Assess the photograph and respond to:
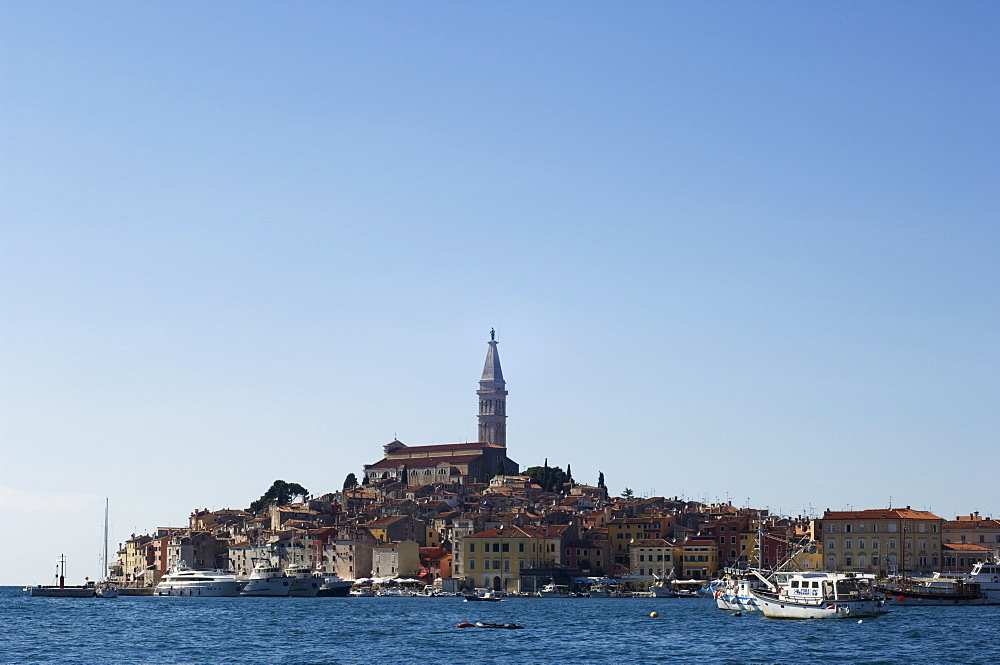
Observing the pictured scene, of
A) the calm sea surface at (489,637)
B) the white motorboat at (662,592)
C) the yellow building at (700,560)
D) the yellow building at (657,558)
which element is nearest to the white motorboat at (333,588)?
the yellow building at (657,558)

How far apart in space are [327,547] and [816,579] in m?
76.4

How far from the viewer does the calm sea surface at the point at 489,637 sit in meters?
52.5

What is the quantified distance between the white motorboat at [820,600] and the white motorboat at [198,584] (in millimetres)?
61435

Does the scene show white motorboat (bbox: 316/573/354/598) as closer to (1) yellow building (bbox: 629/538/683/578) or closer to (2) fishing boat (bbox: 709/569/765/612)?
(1) yellow building (bbox: 629/538/683/578)

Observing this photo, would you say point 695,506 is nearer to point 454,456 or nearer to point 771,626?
point 454,456

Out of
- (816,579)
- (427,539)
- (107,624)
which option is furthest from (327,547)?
(816,579)

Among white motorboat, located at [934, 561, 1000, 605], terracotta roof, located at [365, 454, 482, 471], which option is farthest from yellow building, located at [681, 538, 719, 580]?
terracotta roof, located at [365, 454, 482, 471]

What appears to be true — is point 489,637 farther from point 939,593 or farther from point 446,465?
point 446,465

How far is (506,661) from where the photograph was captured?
167 feet

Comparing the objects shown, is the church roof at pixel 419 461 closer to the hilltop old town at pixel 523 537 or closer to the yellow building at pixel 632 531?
the hilltop old town at pixel 523 537

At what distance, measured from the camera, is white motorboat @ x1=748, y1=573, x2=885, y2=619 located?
235 ft

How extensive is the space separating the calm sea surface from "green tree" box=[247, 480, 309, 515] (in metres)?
89.0

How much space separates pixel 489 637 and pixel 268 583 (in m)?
60.0

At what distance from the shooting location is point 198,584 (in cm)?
12725
